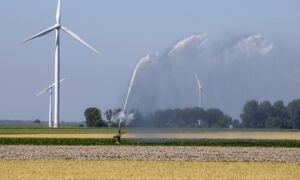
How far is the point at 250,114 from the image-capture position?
17512 cm

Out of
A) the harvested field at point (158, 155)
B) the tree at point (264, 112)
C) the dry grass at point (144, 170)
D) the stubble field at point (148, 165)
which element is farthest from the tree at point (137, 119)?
the tree at point (264, 112)

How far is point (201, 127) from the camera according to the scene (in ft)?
493

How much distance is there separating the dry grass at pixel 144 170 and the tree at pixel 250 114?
4931 inches

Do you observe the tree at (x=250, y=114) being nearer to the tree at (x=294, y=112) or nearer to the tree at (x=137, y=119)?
the tree at (x=294, y=112)

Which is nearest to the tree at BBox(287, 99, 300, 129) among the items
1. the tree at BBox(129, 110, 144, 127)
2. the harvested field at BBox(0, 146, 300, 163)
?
the tree at BBox(129, 110, 144, 127)

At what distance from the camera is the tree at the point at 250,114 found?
174413 mm

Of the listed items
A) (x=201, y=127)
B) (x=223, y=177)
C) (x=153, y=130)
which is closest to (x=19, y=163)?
(x=223, y=177)

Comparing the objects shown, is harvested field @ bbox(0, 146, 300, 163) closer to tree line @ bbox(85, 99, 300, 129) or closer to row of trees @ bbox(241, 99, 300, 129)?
tree line @ bbox(85, 99, 300, 129)

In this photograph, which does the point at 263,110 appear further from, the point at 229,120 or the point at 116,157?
the point at 116,157

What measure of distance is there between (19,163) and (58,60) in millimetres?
76228

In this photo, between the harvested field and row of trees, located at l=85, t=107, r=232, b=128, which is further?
row of trees, located at l=85, t=107, r=232, b=128

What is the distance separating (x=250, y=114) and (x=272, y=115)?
13.3 meters

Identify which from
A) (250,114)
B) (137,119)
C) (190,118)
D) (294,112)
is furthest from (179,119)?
(294,112)

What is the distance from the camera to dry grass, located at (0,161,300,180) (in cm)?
4003
